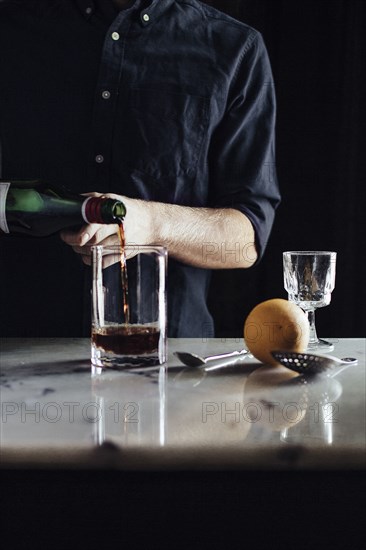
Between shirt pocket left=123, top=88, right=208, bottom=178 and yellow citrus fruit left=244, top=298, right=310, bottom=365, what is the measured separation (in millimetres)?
678

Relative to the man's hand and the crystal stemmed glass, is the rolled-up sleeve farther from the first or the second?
the crystal stemmed glass

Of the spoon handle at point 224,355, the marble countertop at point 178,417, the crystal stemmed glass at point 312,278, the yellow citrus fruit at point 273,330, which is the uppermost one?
the crystal stemmed glass at point 312,278

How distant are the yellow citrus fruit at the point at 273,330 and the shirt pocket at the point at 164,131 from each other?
68 centimetres

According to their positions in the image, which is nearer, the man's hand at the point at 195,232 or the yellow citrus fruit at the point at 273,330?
the yellow citrus fruit at the point at 273,330

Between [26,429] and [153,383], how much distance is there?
0.22m

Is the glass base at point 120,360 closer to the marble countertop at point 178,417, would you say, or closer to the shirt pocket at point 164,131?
the marble countertop at point 178,417

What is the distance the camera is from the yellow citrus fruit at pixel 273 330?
98 centimetres

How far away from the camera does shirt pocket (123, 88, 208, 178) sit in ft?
5.29

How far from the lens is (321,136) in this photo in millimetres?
2660

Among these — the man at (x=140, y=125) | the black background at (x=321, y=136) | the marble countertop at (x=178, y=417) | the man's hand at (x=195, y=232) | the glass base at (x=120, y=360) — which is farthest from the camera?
the black background at (x=321, y=136)

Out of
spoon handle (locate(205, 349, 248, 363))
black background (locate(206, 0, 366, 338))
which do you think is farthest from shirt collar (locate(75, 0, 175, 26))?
black background (locate(206, 0, 366, 338))

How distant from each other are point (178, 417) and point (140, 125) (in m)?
1.01

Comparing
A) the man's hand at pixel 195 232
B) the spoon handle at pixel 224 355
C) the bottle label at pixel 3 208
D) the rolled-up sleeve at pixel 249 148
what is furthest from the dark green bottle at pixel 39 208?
the rolled-up sleeve at pixel 249 148

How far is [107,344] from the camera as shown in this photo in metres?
0.95
